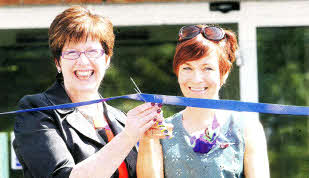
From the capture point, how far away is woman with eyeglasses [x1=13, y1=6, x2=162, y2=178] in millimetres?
2020

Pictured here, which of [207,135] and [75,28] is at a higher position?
[75,28]

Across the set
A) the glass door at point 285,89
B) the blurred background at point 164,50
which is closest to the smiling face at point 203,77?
the blurred background at point 164,50

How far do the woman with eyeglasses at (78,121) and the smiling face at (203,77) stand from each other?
0.31m

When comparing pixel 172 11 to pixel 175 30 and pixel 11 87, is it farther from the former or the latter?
pixel 11 87

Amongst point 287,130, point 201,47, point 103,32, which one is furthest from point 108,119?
point 287,130

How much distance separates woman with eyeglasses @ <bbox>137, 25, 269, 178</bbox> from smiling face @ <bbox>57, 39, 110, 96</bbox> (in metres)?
0.41

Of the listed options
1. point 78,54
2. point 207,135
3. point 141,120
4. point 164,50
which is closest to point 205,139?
point 207,135

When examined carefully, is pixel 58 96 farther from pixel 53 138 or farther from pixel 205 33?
pixel 205 33

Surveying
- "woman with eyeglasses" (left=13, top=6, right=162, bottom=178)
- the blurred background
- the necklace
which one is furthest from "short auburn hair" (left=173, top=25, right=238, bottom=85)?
the blurred background

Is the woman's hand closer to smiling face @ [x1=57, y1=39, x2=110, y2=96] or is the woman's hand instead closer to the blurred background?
smiling face @ [x1=57, y1=39, x2=110, y2=96]

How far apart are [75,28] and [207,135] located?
2.78 feet

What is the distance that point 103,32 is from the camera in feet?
7.85

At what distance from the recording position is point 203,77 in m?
2.27

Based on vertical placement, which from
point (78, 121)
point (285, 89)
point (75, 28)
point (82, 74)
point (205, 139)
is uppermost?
point (75, 28)
